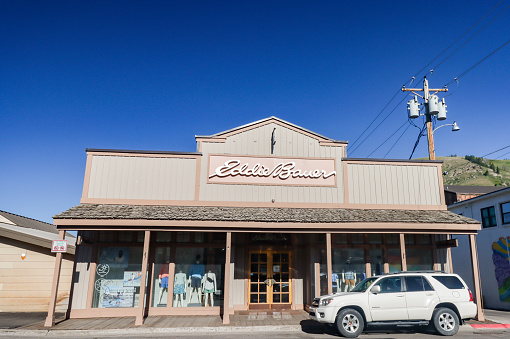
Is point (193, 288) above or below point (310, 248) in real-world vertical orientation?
below

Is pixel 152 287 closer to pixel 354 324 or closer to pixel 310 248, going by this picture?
pixel 310 248

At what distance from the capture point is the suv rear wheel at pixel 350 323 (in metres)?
10.5

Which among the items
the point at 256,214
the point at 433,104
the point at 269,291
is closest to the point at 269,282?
the point at 269,291

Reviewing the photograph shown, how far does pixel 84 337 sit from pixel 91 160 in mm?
6696

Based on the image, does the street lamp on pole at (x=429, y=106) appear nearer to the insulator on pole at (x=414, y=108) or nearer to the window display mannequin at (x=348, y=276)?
the insulator on pole at (x=414, y=108)

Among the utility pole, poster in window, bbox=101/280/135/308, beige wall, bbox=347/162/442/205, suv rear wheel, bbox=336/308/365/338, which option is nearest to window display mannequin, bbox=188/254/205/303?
poster in window, bbox=101/280/135/308

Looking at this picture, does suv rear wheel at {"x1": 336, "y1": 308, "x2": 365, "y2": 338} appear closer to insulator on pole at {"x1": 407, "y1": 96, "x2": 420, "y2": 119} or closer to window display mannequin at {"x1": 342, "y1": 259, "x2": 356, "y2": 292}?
window display mannequin at {"x1": 342, "y1": 259, "x2": 356, "y2": 292}

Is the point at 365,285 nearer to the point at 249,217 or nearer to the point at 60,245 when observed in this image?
the point at 249,217

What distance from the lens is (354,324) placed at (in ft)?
34.7

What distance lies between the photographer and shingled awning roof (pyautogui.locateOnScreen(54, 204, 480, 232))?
12.6m

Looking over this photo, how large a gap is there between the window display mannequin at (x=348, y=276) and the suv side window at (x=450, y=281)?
4.17 meters

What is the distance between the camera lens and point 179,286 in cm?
1435

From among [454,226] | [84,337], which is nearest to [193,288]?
[84,337]

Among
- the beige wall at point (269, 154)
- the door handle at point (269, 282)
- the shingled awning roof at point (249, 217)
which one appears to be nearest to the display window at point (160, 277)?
the shingled awning roof at point (249, 217)
